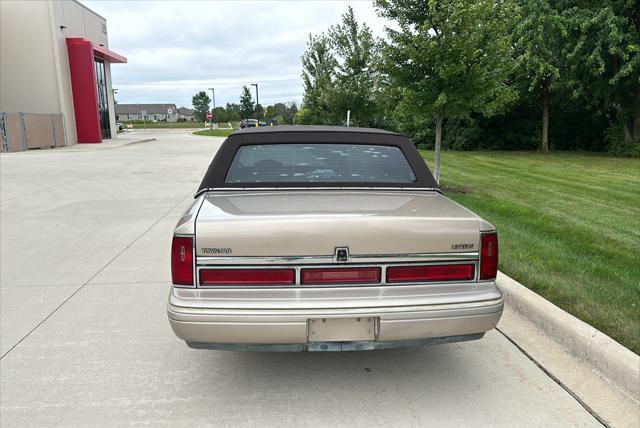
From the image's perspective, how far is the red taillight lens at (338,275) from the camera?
8.62 ft

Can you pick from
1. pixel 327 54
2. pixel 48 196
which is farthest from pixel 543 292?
pixel 327 54

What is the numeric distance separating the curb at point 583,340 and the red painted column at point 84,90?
3155 cm

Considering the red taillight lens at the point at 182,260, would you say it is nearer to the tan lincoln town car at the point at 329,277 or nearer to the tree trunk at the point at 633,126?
the tan lincoln town car at the point at 329,277

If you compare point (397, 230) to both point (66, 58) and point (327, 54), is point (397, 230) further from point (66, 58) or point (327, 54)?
point (66, 58)

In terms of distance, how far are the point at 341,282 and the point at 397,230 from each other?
42 cm

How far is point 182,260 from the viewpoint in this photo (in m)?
2.63

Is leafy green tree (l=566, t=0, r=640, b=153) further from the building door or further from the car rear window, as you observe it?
the building door

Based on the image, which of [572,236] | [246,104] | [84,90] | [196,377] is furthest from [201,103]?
[196,377]

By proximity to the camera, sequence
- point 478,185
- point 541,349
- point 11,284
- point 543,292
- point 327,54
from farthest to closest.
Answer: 1. point 327,54
2. point 478,185
3. point 11,284
4. point 543,292
5. point 541,349

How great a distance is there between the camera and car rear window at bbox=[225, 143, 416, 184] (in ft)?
12.1

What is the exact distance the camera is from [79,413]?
2750mm

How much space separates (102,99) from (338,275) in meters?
36.4

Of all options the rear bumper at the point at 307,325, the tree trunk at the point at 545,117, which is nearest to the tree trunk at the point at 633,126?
the tree trunk at the point at 545,117

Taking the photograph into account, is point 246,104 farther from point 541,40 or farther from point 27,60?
point 541,40
